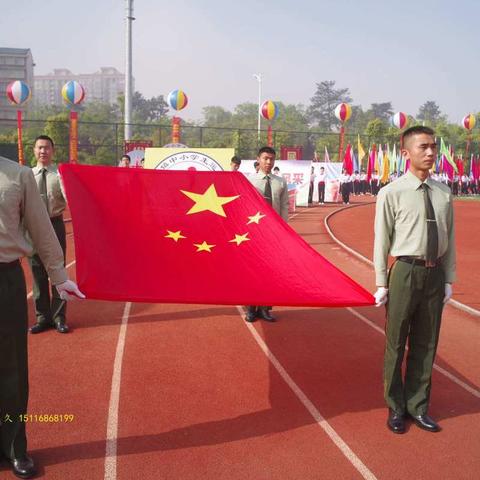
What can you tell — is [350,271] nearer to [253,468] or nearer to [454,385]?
[454,385]

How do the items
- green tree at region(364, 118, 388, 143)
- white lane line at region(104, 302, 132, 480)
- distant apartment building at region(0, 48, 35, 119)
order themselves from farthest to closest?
distant apartment building at region(0, 48, 35, 119), green tree at region(364, 118, 388, 143), white lane line at region(104, 302, 132, 480)

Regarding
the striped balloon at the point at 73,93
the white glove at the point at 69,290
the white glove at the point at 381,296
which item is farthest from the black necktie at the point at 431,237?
the striped balloon at the point at 73,93

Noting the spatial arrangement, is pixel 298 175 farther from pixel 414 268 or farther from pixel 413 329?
pixel 414 268

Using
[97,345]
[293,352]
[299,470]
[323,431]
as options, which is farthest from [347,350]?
[97,345]

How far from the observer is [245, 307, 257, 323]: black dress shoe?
5.89 m

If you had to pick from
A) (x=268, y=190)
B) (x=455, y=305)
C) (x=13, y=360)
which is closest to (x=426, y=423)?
(x=13, y=360)

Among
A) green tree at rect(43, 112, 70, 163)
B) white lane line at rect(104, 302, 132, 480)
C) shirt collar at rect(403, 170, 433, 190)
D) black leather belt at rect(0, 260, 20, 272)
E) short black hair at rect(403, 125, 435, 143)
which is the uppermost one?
green tree at rect(43, 112, 70, 163)

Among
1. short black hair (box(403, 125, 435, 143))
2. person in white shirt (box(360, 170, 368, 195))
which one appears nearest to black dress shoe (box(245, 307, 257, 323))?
short black hair (box(403, 125, 435, 143))

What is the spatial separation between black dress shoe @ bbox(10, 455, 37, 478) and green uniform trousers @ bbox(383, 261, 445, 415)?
95.3 inches

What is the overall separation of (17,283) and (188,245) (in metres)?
1.33

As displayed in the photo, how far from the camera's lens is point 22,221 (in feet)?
9.30

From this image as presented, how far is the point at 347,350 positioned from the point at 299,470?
2.25 meters

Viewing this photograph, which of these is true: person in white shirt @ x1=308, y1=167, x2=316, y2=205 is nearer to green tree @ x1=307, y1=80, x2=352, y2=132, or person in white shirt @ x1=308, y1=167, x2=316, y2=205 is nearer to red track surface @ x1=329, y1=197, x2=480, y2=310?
red track surface @ x1=329, y1=197, x2=480, y2=310

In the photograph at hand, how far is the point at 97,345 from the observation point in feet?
16.3
